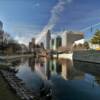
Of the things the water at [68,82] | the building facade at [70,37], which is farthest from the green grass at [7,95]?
the building facade at [70,37]

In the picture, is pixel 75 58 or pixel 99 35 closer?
pixel 99 35

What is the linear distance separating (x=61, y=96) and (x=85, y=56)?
53267mm

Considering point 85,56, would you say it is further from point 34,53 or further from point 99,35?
point 34,53

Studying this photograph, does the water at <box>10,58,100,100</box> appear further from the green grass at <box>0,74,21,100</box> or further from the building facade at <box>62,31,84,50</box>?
the building facade at <box>62,31,84,50</box>

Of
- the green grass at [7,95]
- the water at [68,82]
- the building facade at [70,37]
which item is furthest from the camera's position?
the building facade at [70,37]

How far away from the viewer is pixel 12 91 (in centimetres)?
1777

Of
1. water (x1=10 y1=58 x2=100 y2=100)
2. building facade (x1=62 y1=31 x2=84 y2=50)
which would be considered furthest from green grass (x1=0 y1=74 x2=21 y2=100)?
building facade (x1=62 y1=31 x2=84 y2=50)

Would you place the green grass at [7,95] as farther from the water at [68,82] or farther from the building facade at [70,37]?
the building facade at [70,37]

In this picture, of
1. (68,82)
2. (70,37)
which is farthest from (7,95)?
(70,37)

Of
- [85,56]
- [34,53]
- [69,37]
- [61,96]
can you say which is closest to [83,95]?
[61,96]

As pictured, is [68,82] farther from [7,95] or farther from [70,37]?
[70,37]

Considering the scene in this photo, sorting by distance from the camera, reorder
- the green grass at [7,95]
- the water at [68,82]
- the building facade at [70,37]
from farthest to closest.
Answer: the building facade at [70,37] → the water at [68,82] → the green grass at [7,95]

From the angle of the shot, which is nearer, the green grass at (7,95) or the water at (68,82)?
the green grass at (7,95)

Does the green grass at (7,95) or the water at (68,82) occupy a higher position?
the green grass at (7,95)
